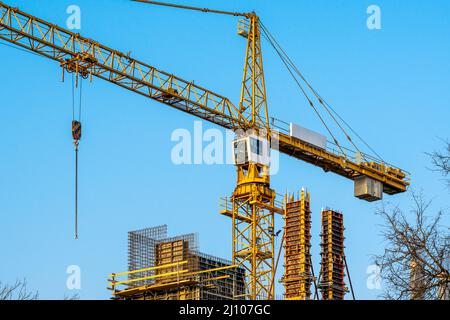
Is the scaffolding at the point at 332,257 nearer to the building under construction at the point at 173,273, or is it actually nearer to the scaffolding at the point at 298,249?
the scaffolding at the point at 298,249

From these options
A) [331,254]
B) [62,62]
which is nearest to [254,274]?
[62,62]

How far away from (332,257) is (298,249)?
9100mm

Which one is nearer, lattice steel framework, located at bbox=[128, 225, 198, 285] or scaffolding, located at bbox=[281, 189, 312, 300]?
lattice steel framework, located at bbox=[128, 225, 198, 285]

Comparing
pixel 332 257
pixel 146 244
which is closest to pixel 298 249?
pixel 332 257

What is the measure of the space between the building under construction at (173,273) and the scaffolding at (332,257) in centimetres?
3363

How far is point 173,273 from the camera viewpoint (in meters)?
117

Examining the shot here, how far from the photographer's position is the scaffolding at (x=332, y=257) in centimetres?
16312

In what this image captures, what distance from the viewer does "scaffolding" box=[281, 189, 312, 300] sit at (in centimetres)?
15400

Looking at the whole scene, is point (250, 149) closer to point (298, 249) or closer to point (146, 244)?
point (146, 244)

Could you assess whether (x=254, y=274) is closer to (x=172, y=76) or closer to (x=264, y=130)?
(x=264, y=130)

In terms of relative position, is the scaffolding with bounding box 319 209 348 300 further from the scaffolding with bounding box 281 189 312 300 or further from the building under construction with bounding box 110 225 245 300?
the building under construction with bounding box 110 225 245 300

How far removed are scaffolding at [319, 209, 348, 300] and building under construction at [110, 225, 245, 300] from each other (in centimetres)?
3363

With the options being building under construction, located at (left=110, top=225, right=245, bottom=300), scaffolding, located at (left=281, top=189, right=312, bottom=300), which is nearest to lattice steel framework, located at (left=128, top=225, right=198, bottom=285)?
building under construction, located at (left=110, top=225, right=245, bottom=300)
